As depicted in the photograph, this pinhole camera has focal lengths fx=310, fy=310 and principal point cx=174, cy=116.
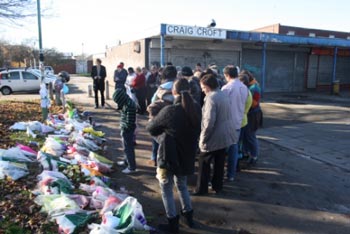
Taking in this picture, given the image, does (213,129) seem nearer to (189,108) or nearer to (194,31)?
(189,108)

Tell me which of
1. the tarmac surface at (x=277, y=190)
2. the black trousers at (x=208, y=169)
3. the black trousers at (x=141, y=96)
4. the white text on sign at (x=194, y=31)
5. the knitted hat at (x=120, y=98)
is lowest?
the tarmac surface at (x=277, y=190)

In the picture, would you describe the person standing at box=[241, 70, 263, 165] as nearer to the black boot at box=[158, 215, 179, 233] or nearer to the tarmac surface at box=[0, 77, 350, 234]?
the tarmac surface at box=[0, 77, 350, 234]

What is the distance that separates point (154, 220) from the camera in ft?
13.6

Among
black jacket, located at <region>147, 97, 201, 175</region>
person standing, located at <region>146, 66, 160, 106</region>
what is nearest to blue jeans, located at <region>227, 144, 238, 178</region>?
black jacket, located at <region>147, 97, 201, 175</region>

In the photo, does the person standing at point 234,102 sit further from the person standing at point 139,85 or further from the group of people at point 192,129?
the person standing at point 139,85

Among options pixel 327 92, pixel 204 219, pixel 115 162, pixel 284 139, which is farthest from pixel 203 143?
pixel 327 92

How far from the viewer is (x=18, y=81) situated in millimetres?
20781

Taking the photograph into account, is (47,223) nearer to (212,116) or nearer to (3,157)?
(3,157)

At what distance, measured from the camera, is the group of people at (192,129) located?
144 inches

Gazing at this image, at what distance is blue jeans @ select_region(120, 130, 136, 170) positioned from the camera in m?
5.57

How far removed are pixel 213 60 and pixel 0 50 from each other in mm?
34845

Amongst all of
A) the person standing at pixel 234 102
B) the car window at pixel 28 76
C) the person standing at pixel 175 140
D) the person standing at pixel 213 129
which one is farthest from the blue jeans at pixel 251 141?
the car window at pixel 28 76

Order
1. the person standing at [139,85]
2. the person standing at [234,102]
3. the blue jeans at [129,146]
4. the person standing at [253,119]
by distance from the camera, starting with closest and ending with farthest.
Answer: the person standing at [234,102] < the blue jeans at [129,146] < the person standing at [253,119] < the person standing at [139,85]

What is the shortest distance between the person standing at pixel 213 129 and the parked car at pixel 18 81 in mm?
18145
